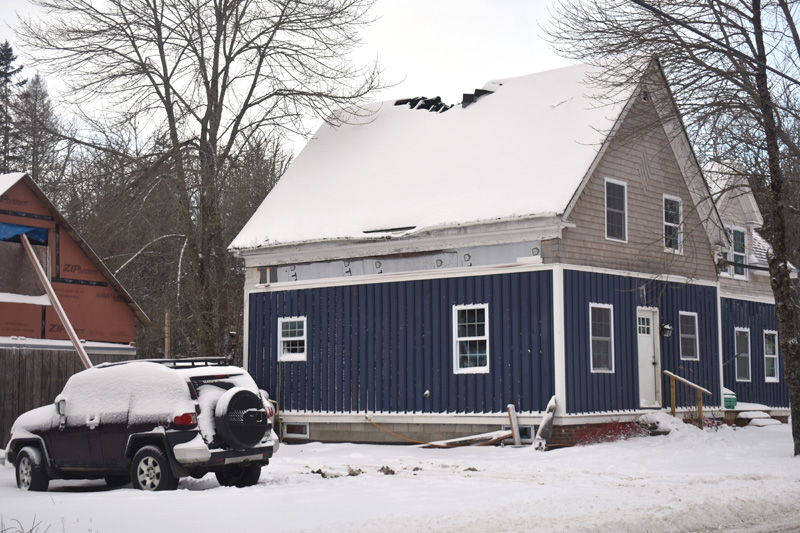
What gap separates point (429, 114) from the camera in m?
26.4

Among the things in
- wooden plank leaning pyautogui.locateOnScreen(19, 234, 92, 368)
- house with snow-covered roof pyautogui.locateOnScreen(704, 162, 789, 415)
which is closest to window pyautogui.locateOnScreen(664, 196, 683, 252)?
house with snow-covered roof pyautogui.locateOnScreen(704, 162, 789, 415)

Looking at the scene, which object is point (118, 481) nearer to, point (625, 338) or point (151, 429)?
point (151, 429)

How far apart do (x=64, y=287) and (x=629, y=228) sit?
1257cm

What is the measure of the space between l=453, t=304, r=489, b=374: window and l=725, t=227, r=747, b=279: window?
37.1 ft

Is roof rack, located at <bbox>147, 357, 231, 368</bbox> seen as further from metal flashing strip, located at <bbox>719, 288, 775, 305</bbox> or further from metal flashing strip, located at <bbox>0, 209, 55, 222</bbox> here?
metal flashing strip, located at <bbox>719, 288, 775, 305</bbox>

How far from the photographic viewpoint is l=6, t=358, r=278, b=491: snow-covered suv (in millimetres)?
12852

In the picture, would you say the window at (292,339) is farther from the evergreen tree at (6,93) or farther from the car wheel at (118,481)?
the evergreen tree at (6,93)

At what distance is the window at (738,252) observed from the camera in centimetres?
2936

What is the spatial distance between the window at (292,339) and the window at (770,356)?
48.0 ft

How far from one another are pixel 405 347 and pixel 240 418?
30.1 feet

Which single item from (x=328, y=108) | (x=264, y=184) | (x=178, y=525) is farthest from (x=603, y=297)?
(x=264, y=184)

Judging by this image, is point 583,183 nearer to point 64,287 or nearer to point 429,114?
point 429,114

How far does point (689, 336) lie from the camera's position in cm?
2433

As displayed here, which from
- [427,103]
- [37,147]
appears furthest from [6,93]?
[427,103]
